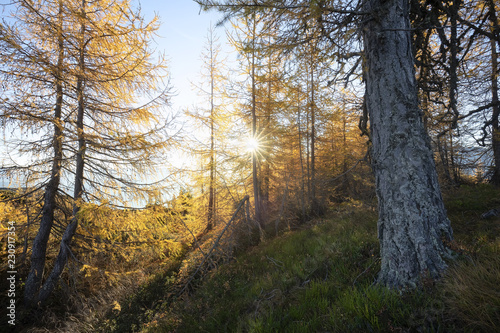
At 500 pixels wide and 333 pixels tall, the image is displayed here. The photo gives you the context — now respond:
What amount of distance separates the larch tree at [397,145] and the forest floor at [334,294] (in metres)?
0.23

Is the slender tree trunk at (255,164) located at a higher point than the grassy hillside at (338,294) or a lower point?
higher

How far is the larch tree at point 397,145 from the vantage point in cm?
220

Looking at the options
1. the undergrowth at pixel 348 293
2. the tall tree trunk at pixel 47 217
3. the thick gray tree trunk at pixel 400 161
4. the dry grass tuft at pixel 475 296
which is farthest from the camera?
the tall tree trunk at pixel 47 217

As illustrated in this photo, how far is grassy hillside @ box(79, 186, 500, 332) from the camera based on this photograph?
5.36 ft

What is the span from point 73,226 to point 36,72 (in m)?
4.05

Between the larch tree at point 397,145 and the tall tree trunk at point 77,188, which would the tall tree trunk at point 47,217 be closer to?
the tall tree trunk at point 77,188

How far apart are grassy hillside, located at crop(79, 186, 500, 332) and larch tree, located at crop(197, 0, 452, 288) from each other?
0.23 m

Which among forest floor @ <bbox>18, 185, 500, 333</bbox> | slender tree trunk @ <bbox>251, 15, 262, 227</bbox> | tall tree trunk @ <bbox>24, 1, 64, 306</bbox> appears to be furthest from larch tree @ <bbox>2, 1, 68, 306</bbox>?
slender tree trunk @ <bbox>251, 15, 262, 227</bbox>

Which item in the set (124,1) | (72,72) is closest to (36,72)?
(72,72)

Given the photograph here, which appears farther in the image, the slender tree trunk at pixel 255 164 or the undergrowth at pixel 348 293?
the slender tree trunk at pixel 255 164

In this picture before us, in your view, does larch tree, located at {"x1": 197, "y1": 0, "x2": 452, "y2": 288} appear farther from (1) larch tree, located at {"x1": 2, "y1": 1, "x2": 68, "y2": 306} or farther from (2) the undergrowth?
(1) larch tree, located at {"x1": 2, "y1": 1, "x2": 68, "y2": 306}

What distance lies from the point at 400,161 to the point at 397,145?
0.20m

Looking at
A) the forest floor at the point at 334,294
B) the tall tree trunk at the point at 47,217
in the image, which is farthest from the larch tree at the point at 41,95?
the forest floor at the point at 334,294

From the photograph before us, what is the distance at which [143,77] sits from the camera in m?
6.07
